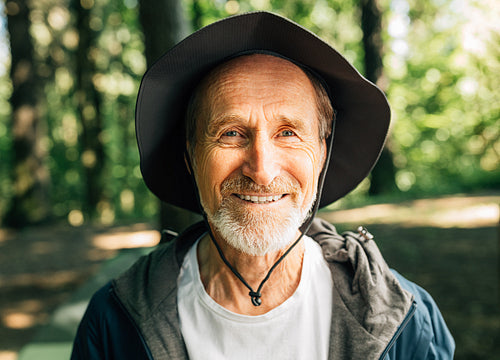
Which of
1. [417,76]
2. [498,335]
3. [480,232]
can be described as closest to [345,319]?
[498,335]

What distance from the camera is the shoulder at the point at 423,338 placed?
63.4 inches

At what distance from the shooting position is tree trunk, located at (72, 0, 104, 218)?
12734mm

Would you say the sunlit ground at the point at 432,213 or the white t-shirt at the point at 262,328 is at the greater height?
the white t-shirt at the point at 262,328

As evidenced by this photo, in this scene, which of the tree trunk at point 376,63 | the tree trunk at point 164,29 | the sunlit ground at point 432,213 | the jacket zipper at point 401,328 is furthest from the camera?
the tree trunk at point 376,63

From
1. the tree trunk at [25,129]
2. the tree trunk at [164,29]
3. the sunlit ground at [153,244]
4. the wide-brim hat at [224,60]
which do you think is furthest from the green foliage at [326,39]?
the wide-brim hat at [224,60]

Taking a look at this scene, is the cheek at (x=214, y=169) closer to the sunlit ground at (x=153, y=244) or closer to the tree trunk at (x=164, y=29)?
the tree trunk at (x=164, y=29)

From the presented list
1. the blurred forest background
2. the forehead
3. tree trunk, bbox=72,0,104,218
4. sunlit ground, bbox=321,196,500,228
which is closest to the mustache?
the forehead

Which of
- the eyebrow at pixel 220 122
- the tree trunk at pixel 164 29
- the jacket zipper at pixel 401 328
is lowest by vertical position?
the jacket zipper at pixel 401 328

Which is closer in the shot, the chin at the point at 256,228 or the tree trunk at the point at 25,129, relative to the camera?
the chin at the point at 256,228

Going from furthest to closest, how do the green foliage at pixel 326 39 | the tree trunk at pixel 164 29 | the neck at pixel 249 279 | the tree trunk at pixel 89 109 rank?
the green foliage at pixel 326 39 < the tree trunk at pixel 89 109 < the tree trunk at pixel 164 29 < the neck at pixel 249 279

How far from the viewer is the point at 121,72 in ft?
54.6

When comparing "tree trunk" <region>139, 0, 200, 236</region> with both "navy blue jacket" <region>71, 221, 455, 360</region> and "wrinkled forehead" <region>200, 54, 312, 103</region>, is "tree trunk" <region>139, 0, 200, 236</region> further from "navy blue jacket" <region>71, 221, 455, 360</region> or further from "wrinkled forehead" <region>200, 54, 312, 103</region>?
"wrinkled forehead" <region>200, 54, 312, 103</region>

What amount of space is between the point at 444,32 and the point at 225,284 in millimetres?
16818

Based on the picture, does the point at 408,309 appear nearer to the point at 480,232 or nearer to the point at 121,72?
the point at 480,232
